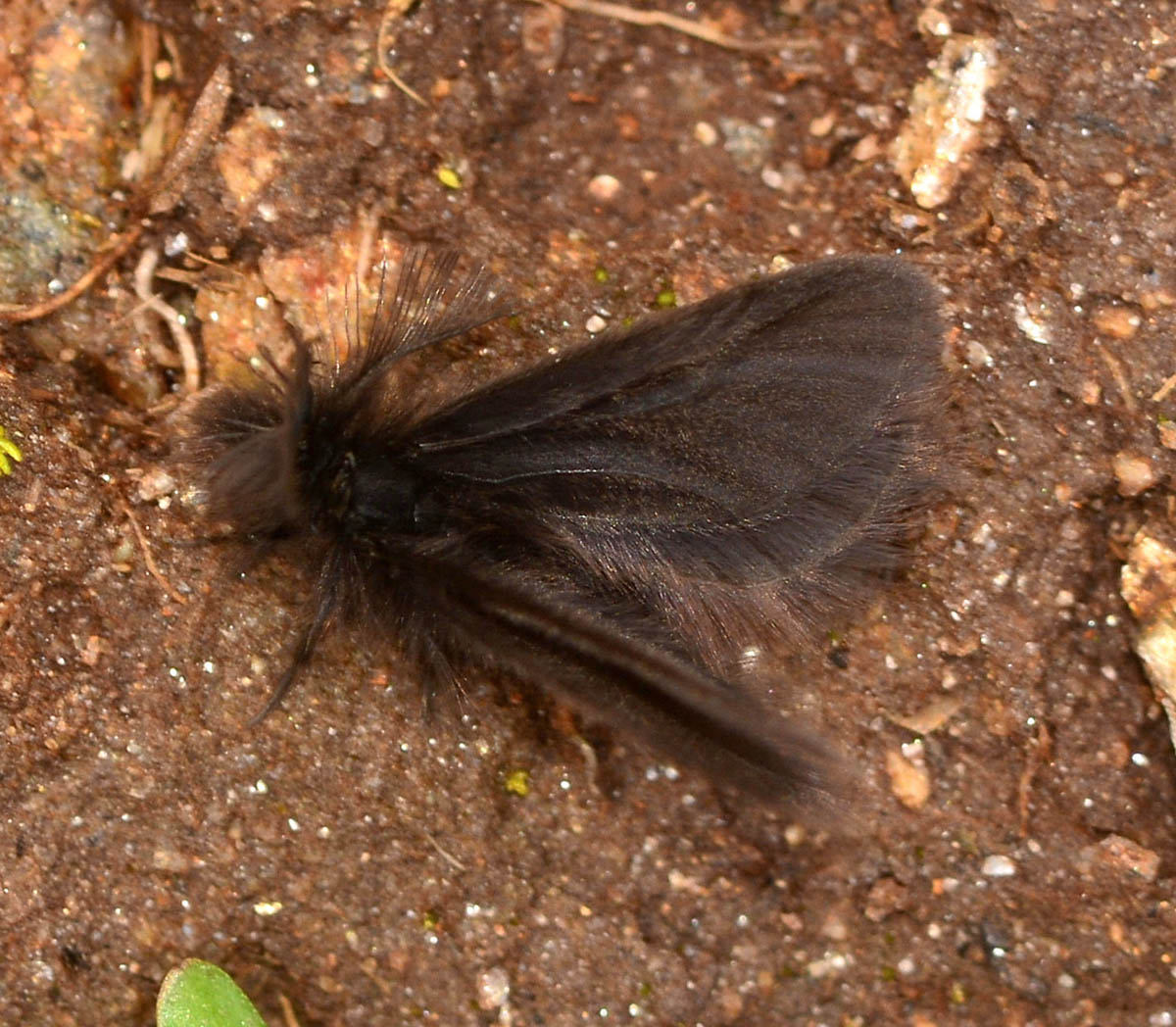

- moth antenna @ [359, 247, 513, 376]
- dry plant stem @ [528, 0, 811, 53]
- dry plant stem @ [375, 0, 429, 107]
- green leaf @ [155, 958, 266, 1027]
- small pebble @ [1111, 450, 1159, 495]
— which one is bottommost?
green leaf @ [155, 958, 266, 1027]

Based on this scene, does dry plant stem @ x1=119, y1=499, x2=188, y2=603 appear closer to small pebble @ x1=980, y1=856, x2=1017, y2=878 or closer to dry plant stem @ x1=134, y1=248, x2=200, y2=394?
dry plant stem @ x1=134, y1=248, x2=200, y2=394

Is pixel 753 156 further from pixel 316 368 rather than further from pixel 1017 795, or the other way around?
pixel 1017 795

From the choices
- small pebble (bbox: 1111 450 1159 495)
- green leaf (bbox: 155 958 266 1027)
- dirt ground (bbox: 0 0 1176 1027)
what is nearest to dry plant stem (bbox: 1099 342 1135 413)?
dirt ground (bbox: 0 0 1176 1027)

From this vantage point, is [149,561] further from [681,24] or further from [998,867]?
[998,867]

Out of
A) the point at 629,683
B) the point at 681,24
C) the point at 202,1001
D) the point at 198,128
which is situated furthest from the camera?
the point at 681,24

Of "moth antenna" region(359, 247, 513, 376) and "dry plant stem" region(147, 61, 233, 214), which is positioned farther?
"dry plant stem" region(147, 61, 233, 214)

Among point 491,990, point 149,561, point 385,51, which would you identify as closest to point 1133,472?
point 491,990
